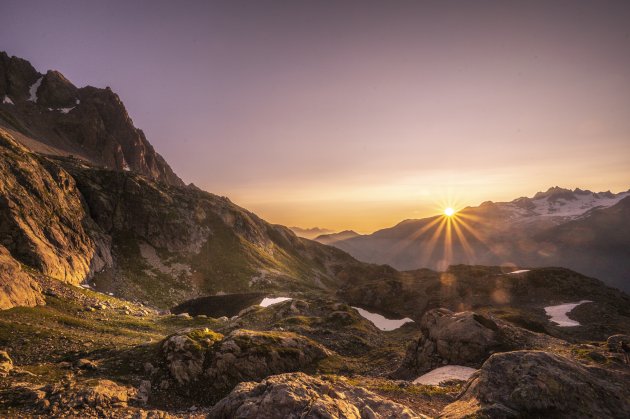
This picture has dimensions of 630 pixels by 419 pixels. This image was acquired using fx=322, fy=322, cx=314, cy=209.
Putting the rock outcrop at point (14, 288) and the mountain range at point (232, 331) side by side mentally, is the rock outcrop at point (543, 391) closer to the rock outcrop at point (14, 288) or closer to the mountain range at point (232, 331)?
the mountain range at point (232, 331)

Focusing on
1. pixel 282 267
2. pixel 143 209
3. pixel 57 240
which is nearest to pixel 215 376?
pixel 57 240

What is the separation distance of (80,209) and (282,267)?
315 ft

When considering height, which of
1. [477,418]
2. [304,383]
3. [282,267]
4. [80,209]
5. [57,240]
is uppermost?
[80,209]

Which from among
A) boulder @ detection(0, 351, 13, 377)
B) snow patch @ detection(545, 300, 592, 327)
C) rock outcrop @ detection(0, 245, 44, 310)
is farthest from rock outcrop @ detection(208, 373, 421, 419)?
snow patch @ detection(545, 300, 592, 327)

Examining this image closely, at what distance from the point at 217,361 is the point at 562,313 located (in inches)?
3391

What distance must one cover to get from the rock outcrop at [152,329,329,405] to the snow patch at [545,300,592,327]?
218 feet

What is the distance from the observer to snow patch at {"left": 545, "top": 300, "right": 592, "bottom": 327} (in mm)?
71175

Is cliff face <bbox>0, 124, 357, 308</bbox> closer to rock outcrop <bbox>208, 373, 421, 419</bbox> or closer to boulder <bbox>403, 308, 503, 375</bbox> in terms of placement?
rock outcrop <bbox>208, 373, 421, 419</bbox>

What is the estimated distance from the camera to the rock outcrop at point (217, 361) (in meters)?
26.8

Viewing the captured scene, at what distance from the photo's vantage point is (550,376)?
52.8 ft

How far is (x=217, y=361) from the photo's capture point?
29.5 metres

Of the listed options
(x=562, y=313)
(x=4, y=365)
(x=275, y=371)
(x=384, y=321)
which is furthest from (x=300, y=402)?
(x=562, y=313)

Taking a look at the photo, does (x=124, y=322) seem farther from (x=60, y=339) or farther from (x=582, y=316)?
(x=582, y=316)

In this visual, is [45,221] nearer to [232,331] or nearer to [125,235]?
[125,235]
